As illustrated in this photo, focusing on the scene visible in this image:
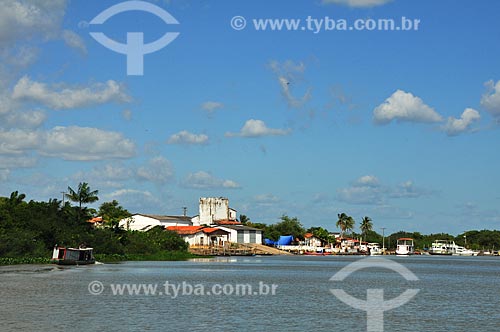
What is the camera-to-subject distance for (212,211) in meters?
190

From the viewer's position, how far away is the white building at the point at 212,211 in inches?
7388

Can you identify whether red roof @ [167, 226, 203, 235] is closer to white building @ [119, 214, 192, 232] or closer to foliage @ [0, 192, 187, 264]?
white building @ [119, 214, 192, 232]

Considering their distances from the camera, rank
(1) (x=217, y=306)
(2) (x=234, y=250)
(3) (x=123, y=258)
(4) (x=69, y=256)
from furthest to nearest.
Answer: (2) (x=234, y=250) < (3) (x=123, y=258) < (4) (x=69, y=256) < (1) (x=217, y=306)

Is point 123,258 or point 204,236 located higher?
point 204,236

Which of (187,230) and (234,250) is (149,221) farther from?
(234,250)

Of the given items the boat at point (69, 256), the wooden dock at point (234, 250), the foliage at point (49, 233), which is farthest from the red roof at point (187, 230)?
the boat at point (69, 256)

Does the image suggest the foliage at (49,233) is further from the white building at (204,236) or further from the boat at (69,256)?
the white building at (204,236)

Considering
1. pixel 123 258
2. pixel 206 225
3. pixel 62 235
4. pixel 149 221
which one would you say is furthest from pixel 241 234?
pixel 62 235

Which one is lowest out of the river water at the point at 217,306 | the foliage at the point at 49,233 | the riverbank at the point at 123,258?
the river water at the point at 217,306

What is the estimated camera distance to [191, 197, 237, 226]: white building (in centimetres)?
18766

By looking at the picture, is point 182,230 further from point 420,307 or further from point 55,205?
point 420,307

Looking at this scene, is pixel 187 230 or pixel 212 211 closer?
pixel 187 230

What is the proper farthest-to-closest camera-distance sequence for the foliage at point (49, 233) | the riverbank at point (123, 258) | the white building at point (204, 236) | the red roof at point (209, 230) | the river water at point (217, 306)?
the red roof at point (209, 230) → the white building at point (204, 236) → the foliage at point (49, 233) → the riverbank at point (123, 258) → the river water at point (217, 306)

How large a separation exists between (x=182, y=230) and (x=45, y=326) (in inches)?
5036
